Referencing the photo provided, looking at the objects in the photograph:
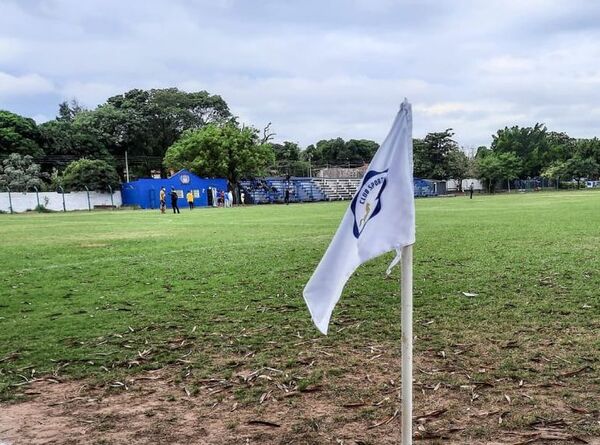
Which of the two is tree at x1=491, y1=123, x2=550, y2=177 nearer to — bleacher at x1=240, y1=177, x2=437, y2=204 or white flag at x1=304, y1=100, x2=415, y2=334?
bleacher at x1=240, y1=177, x2=437, y2=204

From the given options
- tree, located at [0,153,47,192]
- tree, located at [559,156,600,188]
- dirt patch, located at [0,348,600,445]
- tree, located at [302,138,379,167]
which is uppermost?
tree, located at [302,138,379,167]

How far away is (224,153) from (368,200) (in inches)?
1933

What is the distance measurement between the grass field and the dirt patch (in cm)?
2

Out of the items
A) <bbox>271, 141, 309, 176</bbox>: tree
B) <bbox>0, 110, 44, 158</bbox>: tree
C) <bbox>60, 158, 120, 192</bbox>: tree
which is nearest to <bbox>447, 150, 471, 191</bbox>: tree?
<bbox>271, 141, 309, 176</bbox>: tree

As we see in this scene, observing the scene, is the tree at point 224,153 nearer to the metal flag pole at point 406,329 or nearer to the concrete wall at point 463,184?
the concrete wall at point 463,184

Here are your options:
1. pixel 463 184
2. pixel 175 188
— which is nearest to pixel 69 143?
pixel 175 188

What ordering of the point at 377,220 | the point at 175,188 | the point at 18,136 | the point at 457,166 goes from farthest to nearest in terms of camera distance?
the point at 457,166 < the point at 18,136 < the point at 175,188 < the point at 377,220

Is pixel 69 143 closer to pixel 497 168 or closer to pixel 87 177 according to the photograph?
pixel 87 177

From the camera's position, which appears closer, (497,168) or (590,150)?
(497,168)

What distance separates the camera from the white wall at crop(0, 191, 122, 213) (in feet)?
146

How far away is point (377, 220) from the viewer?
2529 millimetres

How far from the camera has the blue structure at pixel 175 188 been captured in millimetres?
49219

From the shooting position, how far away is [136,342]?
522cm

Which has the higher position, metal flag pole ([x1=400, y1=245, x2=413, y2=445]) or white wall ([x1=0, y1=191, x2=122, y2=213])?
white wall ([x1=0, y1=191, x2=122, y2=213])
